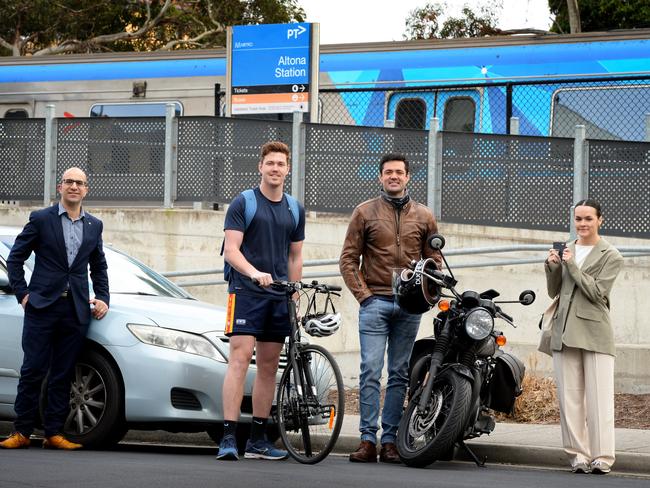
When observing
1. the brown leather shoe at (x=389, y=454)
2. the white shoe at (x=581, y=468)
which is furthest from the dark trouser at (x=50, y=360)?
the white shoe at (x=581, y=468)

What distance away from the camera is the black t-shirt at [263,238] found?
9047mm

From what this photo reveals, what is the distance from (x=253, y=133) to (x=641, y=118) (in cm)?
466

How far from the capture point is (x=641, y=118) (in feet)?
55.3

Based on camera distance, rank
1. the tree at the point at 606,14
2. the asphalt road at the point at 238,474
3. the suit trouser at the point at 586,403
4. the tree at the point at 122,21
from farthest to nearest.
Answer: the tree at the point at 122,21 → the tree at the point at 606,14 → the suit trouser at the point at 586,403 → the asphalt road at the point at 238,474

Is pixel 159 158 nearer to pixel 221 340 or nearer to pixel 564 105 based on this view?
pixel 564 105

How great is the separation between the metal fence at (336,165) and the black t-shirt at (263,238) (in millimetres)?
5686

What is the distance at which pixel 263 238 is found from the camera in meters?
9.16

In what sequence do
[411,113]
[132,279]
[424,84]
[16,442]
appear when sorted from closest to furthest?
[16,442] → [132,279] → [411,113] → [424,84]

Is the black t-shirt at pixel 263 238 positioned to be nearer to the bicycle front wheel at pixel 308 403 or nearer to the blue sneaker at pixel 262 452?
the bicycle front wheel at pixel 308 403

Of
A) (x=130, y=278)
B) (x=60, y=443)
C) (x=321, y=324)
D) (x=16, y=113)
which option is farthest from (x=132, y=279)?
(x=16, y=113)

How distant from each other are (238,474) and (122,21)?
1511 inches

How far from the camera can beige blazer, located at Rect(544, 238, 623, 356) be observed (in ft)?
30.0

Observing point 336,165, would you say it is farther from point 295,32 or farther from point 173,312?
point 173,312

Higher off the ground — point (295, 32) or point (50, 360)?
point (295, 32)
